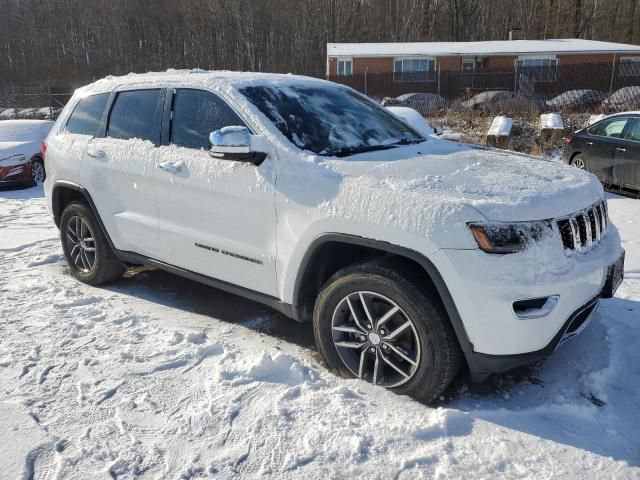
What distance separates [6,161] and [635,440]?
11.4 meters

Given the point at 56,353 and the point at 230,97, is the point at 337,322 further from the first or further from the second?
the point at 56,353

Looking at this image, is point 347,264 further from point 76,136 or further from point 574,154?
point 574,154

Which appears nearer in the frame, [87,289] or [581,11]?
[87,289]

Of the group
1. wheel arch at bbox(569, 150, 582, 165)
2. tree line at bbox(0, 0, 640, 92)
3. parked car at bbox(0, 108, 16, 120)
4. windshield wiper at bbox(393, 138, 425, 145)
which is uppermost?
tree line at bbox(0, 0, 640, 92)

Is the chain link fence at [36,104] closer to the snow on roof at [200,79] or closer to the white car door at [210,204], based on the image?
the snow on roof at [200,79]

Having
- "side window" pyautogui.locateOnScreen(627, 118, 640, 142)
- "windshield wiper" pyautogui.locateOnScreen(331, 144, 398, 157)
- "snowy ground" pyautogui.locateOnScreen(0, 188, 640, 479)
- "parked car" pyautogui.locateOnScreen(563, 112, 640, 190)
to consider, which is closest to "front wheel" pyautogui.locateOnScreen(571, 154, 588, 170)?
"parked car" pyautogui.locateOnScreen(563, 112, 640, 190)

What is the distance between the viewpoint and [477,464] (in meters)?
2.51

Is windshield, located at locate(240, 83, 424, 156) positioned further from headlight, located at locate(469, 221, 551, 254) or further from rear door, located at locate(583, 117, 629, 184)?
rear door, located at locate(583, 117, 629, 184)

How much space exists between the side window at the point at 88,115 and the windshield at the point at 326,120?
1685 mm

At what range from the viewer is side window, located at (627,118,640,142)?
8398 millimetres

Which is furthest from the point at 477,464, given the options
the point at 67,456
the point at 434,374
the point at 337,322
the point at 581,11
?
the point at 581,11

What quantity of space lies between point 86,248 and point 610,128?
828cm

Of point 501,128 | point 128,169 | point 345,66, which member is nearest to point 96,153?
point 128,169

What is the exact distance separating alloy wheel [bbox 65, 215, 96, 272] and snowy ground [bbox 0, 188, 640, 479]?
2.40ft
